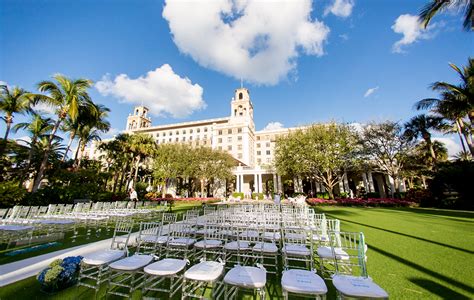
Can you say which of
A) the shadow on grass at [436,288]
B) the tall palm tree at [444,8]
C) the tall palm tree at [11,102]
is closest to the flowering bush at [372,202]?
the tall palm tree at [444,8]

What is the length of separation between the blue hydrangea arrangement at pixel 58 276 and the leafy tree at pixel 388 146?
28.3m

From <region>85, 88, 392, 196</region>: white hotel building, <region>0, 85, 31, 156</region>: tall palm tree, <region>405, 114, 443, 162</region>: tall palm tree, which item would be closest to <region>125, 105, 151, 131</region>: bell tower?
<region>85, 88, 392, 196</region>: white hotel building

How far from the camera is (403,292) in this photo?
3287mm

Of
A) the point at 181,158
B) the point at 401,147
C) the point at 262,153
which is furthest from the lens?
the point at 262,153

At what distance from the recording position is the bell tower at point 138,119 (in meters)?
78.7

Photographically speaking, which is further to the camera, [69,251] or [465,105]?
[465,105]

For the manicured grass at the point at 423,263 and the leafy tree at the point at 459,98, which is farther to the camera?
the leafy tree at the point at 459,98

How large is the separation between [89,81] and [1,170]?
1486 cm

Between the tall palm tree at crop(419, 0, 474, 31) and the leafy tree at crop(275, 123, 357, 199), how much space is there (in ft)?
46.3

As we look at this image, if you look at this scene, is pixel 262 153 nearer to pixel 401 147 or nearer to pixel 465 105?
pixel 401 147

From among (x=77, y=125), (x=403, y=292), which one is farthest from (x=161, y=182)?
(x=403, y=292)

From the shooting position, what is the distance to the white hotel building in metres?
33.4

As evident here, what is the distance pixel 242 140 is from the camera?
46.6 m

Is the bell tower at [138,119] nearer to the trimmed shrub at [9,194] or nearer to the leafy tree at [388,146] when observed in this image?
the trimmed shrub at [9,194]
